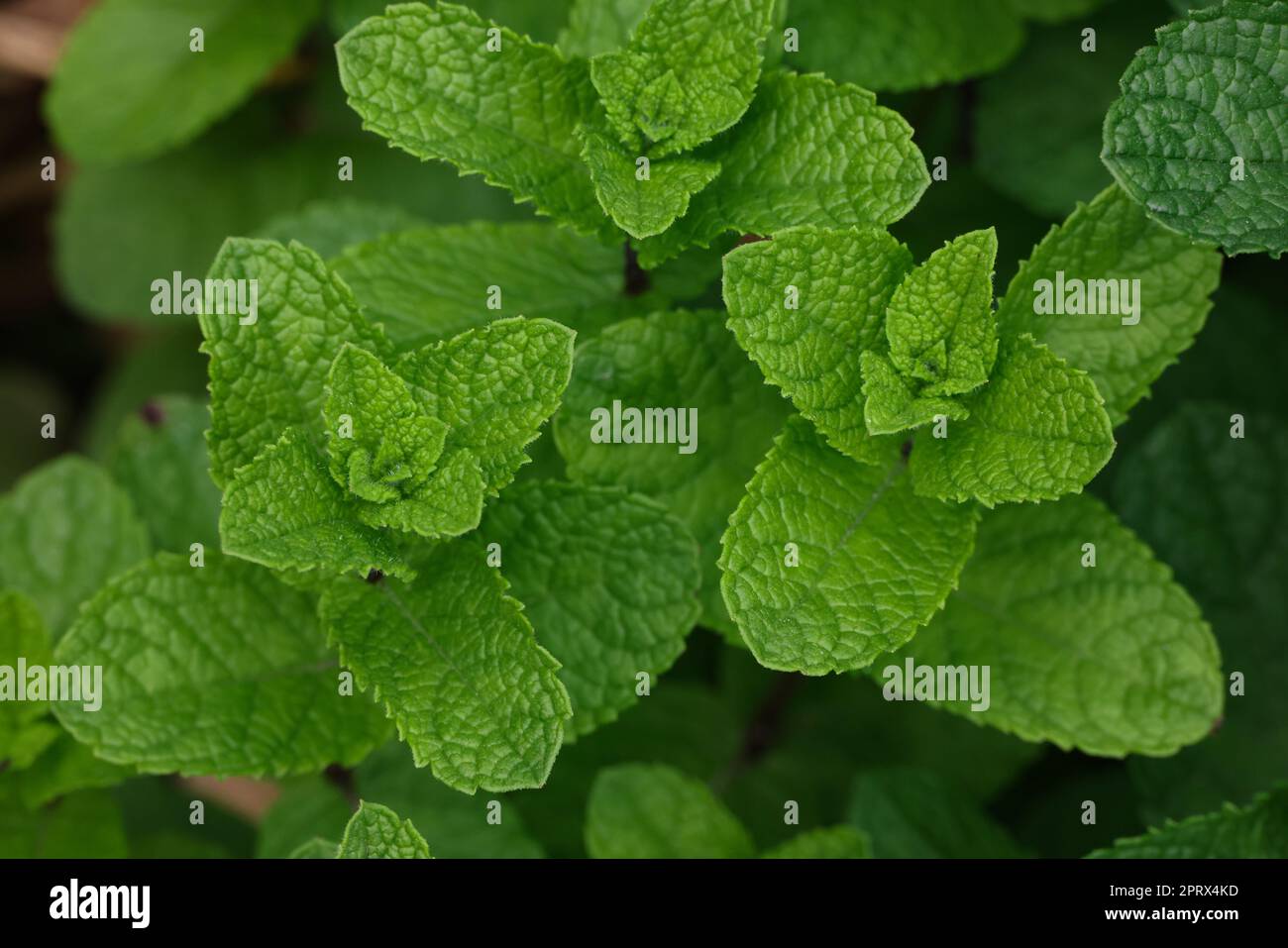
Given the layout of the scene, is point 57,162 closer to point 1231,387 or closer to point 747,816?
point 747,816

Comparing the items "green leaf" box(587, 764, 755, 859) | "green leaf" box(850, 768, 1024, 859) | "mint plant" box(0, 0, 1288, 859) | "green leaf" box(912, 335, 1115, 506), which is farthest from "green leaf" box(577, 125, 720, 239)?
"green leaf" box(850, 768, 1024, 859)

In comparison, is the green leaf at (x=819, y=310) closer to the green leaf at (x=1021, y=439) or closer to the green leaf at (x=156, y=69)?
A: the green leaf at (x=1021, y=439)

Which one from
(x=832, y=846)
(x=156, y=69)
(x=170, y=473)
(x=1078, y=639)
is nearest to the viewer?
(x=1078, y=639)

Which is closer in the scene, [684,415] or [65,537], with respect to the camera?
[684,415]

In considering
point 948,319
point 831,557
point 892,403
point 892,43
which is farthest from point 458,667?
point 892,43

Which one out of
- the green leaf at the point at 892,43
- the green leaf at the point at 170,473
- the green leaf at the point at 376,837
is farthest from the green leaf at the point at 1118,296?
the green leaf at the point at 170,473

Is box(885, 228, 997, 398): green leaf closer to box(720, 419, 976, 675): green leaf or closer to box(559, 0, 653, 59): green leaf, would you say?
box(720, 419, 976, 675): green leaf

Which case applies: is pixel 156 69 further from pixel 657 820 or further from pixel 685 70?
pixel 657 820
